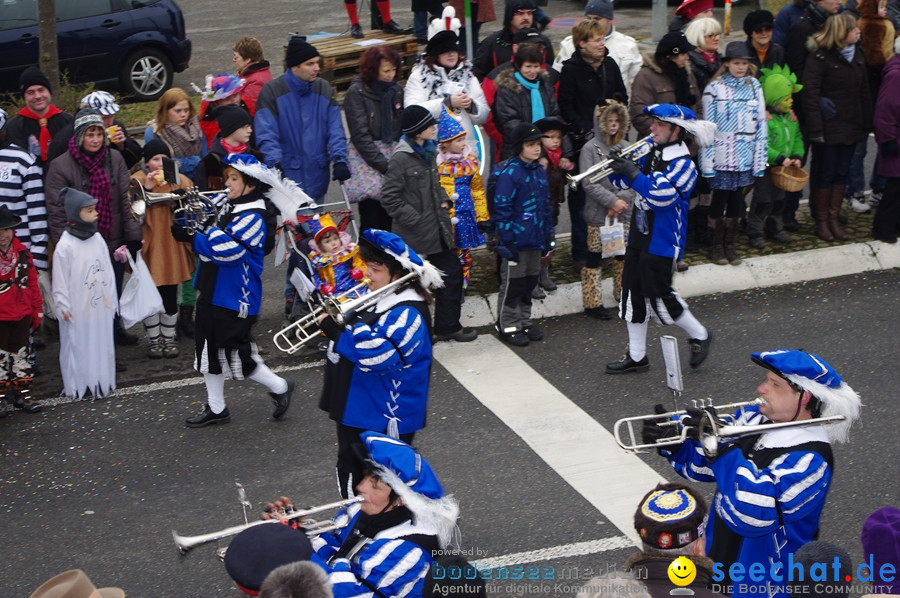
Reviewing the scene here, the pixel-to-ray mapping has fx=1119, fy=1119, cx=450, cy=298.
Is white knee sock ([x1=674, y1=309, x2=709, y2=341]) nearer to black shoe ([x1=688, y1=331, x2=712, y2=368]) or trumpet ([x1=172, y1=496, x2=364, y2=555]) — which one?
black shoe ([x1=688, y1=331, x2=712, y2=368])

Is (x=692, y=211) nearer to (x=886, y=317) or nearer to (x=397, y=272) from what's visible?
(x=886, y=317)

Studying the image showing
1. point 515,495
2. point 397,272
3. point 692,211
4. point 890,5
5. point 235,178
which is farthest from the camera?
point 890,5

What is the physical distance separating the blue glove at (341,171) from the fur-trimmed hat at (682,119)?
233 cm

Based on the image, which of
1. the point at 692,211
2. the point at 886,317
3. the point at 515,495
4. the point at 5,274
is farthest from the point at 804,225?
the point at 5,274

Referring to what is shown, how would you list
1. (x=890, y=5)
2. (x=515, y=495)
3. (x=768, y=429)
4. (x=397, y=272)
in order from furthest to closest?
(x=890, y=5), (x=515, y=495), (x=397, y=272), (x=768, y=429)

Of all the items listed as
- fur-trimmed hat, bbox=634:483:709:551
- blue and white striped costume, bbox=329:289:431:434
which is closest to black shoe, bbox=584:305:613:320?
blue and white striped costume, bbox=329:289:431:434

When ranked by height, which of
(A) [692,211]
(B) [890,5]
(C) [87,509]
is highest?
(B) [890,5]

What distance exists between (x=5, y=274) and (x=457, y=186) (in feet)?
10.7

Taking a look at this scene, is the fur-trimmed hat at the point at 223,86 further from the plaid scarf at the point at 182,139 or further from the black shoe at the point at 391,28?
the black shoe at the point at 391,28

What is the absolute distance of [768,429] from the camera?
4.43 meters

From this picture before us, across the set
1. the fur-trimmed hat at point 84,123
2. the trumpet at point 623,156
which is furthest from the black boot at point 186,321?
the trumpet at point 623,156

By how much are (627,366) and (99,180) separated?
4001 mm

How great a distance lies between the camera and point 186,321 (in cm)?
866

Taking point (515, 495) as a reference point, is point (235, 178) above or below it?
above
